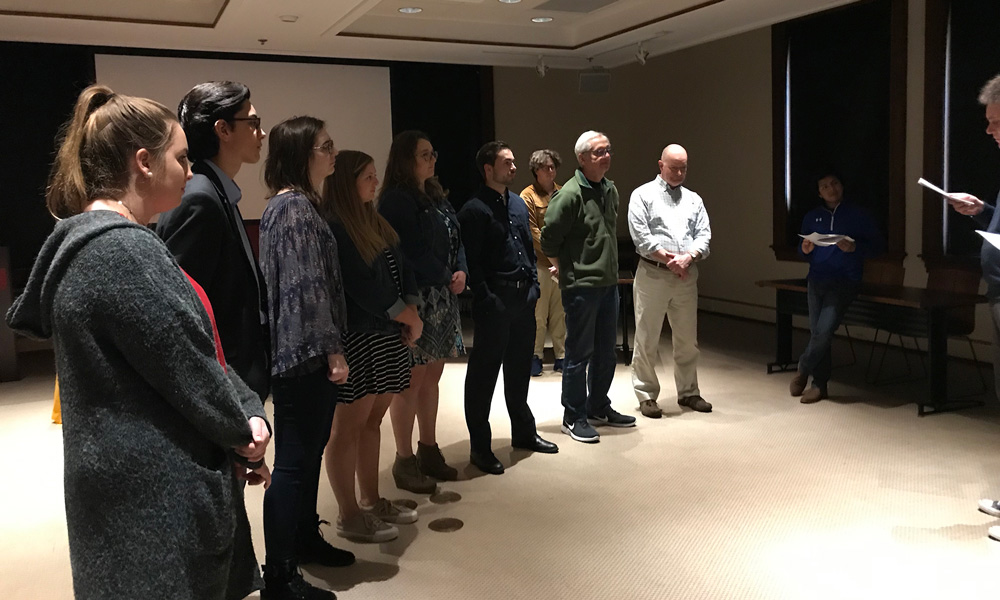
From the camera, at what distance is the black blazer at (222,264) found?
1.77 meters

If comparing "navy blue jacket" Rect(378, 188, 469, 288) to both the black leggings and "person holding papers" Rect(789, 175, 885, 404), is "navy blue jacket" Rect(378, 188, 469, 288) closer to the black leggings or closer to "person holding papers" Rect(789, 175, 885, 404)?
the black leggings

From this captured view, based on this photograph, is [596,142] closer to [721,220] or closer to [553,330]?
[553,330]

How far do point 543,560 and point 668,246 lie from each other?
2183mm

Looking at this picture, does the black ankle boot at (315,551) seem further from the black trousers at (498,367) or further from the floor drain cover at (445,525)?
the black trousers at (498,367)

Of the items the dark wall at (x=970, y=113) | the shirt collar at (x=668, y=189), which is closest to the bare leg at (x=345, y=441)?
the shirt collar at (x=668, y=189)

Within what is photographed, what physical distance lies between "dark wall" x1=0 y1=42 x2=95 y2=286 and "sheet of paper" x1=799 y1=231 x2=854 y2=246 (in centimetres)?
575

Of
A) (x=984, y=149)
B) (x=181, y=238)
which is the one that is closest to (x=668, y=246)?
(x=984, y=149)

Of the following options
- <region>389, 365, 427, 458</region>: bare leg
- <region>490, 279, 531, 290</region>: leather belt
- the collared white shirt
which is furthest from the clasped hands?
<region>389, 365, 427, 458</region>: bare leg

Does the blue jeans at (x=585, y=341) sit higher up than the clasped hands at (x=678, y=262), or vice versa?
the clasped hands at (x=678, y=262)

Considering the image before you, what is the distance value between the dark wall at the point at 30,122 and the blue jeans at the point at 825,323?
19.4ft

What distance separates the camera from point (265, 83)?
7117mm

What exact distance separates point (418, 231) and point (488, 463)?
3.88 ft

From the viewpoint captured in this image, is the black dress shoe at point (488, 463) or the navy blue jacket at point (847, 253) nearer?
the black dress shoe at point (488, 463)

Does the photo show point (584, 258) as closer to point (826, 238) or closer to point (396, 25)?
point (826, 238)
